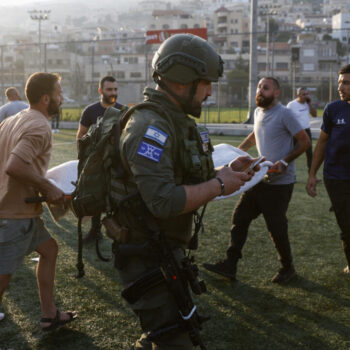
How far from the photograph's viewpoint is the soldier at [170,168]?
2418 millimetres

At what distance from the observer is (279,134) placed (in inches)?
216

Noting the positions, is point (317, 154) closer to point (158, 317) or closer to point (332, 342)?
point (332, 342)

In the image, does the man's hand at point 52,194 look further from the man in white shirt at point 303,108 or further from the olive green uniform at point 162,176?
the man in white shirt at point 303,108

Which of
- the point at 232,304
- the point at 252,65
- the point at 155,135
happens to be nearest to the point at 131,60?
the point at 252,65

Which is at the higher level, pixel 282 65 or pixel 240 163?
pixel 282 65

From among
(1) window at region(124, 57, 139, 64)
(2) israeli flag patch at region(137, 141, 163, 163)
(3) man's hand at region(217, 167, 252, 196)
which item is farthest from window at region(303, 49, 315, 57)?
(2) israeli flag patch at region(137, 141, 163, 163)

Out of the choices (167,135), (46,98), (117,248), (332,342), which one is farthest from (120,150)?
(332,342)

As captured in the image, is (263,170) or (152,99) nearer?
(152,99)

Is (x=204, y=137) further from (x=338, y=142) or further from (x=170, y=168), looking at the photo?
(x=338, y=142)

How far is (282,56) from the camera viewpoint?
76.5 metres

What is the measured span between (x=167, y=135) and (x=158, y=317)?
0.98 metres

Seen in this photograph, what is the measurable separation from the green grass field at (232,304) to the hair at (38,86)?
195cm

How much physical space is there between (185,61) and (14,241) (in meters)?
2.00

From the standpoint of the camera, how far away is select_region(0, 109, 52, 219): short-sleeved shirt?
3.62 meters
